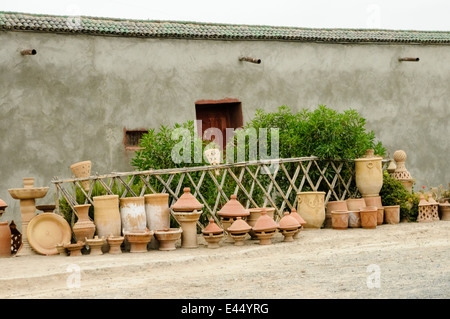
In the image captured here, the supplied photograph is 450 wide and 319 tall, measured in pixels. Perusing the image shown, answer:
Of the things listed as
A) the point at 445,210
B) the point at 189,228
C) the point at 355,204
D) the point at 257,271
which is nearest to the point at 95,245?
the point at 189,228

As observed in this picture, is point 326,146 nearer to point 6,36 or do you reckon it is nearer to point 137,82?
point 137,82

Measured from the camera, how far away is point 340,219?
9.48 meters

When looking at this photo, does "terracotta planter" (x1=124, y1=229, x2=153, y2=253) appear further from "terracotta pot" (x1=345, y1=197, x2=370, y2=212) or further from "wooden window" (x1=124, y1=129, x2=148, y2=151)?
"wooden window" (x1=124, y1=129, x2=148, y2=151)

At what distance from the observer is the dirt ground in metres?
5.47

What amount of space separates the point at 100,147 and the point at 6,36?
2383 millimetres

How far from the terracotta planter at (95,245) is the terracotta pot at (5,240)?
105 centimetres

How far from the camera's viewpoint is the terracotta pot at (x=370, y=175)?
9922mm

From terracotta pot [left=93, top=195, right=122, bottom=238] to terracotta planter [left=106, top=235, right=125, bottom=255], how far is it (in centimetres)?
14

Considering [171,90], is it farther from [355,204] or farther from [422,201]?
[422,201]

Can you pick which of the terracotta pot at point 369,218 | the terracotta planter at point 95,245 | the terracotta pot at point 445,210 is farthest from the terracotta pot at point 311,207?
the terracotta planter at point 95,245

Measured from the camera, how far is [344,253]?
7.45 m

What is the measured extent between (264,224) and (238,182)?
112 centimetres

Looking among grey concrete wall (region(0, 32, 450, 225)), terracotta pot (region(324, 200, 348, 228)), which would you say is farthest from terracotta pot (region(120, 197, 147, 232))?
grey concrete wall (region(0, 32, 450, 225))

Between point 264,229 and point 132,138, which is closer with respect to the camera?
point 264,229
